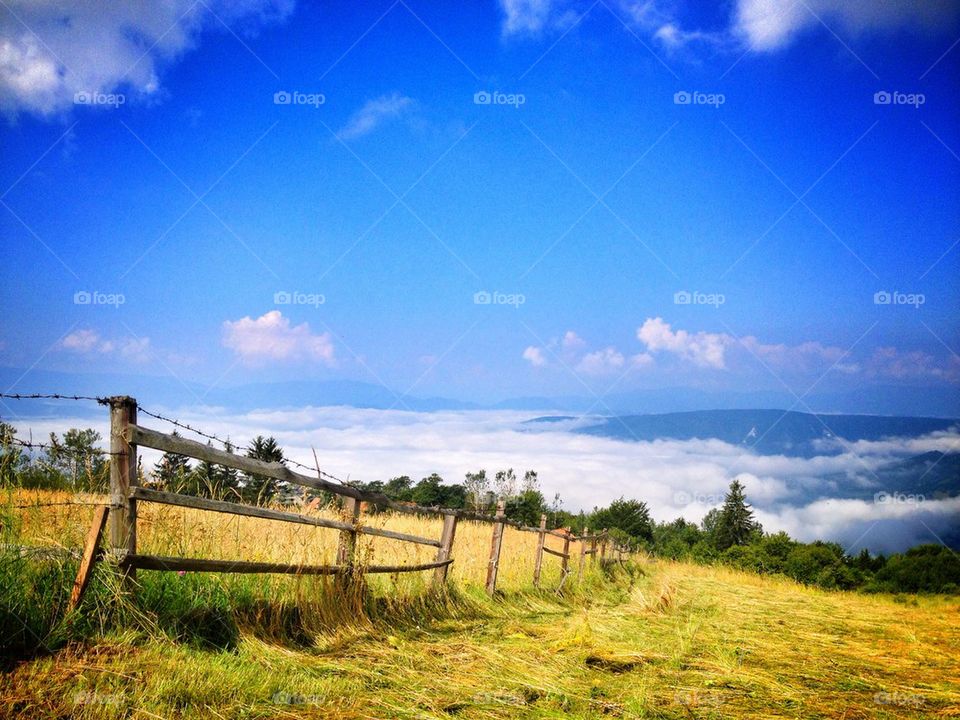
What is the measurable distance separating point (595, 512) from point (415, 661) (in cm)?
4416

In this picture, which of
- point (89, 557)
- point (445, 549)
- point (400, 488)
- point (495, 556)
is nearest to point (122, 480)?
point (89, 557)

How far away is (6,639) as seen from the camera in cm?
360

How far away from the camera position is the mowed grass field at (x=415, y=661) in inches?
140

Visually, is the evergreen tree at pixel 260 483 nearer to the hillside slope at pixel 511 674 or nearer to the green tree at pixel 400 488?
the hillside slope at pixel 511 674

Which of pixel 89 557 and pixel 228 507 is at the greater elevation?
pixel 228 507

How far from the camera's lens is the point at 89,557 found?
13.4 ft

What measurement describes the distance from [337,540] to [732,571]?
78.3 ft

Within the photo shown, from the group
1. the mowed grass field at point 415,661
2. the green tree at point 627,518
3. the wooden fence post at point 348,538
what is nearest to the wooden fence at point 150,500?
the wooden fence post at point 348,538

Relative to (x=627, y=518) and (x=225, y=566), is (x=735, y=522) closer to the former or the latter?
(x=627, y=518)

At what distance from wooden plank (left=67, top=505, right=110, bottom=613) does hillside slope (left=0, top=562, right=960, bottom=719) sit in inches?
13.6

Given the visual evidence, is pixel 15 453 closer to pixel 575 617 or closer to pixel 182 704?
pixel 182 704

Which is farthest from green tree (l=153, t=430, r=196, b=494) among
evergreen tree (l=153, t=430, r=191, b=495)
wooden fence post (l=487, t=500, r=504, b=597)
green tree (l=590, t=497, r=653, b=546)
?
green tree (l=590, t=497, r=653, b=546)

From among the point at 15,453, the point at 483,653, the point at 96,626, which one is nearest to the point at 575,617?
the point at 483,653

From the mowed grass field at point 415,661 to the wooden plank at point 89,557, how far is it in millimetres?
143
